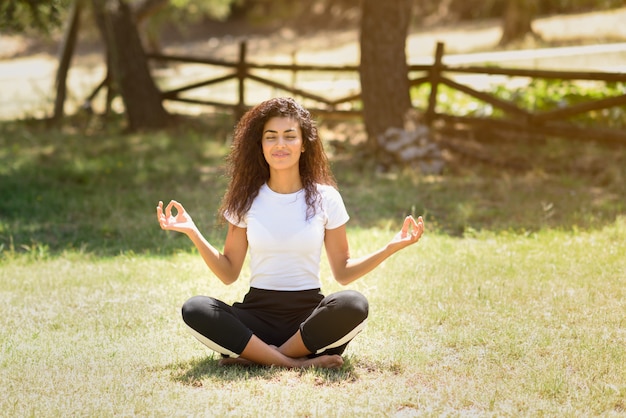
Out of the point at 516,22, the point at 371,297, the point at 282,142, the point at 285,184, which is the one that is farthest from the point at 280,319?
the point at 516,22

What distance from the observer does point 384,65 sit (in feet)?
38.8

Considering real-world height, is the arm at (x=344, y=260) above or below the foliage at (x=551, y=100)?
below

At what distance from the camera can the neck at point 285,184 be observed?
16.6ft

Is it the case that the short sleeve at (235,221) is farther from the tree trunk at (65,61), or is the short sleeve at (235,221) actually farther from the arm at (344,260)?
the tree trunk at (65,61)

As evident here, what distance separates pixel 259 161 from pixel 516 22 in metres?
25.1

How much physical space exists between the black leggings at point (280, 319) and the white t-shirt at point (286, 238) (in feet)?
0.26

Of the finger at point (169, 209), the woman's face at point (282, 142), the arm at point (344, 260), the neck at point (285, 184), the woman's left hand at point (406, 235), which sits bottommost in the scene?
the arm at point (344, 260)

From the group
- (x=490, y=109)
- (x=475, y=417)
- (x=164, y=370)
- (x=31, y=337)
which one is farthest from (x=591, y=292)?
(x=490, y=109)

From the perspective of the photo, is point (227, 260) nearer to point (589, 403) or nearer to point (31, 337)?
point (31, 337)

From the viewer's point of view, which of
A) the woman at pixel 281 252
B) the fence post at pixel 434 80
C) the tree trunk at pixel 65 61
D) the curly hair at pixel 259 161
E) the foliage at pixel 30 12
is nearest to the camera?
the woman at pixel 281 252

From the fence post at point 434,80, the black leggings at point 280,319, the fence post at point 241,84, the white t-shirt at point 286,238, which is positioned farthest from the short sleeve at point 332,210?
the fence post at point 241,84

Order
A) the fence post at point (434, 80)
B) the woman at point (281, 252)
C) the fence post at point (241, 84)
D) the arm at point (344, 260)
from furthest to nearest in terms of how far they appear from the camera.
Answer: the fence post at point (241, 84)
the fence post at point (434, 80)
the arm at point (344, 260)
the woman at point (281, 252)

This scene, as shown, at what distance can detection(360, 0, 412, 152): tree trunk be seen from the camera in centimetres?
1168

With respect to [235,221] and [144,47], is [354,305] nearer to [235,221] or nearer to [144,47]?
[235,221]
